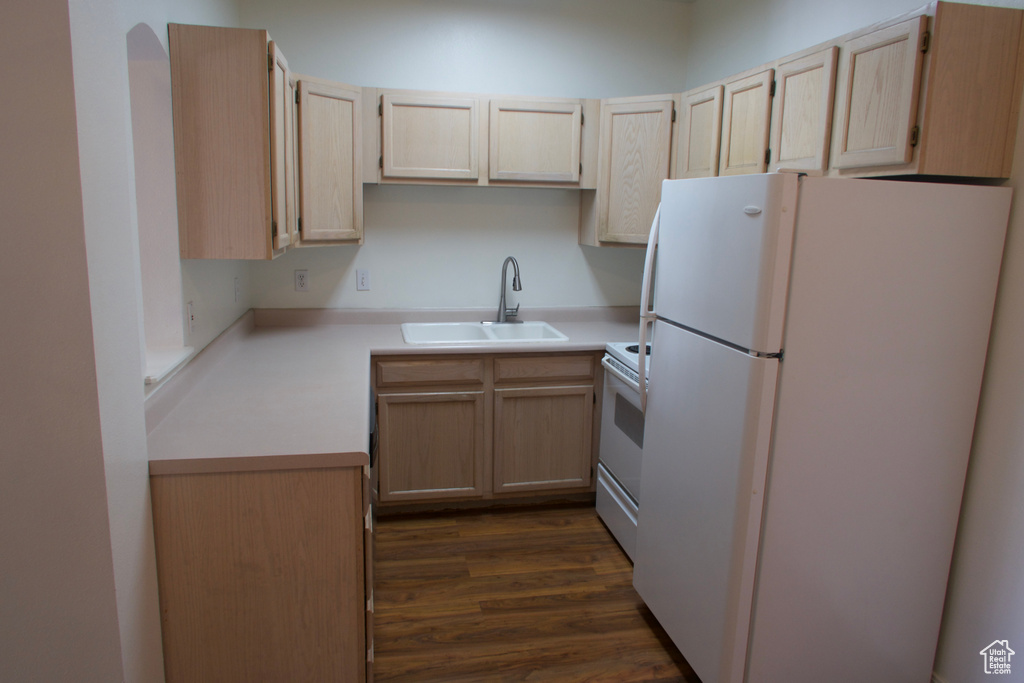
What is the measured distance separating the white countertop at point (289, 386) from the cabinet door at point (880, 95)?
143 centimetres

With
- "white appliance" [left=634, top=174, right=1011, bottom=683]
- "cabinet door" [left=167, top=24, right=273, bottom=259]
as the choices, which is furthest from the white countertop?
"white appliance" [left=634, top=174, right=1011, bottom=683]

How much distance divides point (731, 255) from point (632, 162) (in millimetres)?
1485

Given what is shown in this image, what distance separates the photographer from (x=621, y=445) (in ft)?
9.19

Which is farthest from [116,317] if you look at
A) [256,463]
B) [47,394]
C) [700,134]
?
[700,134]

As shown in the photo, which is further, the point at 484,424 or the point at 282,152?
the point at 484,424

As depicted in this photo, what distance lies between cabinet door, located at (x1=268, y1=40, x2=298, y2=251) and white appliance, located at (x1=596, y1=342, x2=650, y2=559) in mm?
1351

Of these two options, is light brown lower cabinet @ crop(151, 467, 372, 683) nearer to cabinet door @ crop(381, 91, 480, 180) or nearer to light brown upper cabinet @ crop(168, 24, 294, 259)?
light brown upper cabinet @ crop(168, 24, 294, 259)

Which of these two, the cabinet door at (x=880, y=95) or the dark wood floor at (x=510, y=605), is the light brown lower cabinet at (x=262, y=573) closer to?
the dark wood floor at (x=510, y=605)

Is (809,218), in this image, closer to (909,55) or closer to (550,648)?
(909,55)

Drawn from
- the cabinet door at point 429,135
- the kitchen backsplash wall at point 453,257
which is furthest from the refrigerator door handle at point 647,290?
the kitchen backsplash wall at point 453,257

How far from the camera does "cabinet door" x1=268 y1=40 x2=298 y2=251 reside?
2100mm

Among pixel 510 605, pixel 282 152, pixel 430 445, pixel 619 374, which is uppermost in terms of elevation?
pixel 282 152

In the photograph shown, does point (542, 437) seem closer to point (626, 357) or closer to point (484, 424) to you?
point (484, 424)

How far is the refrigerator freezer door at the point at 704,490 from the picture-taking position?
1729 millimetres
